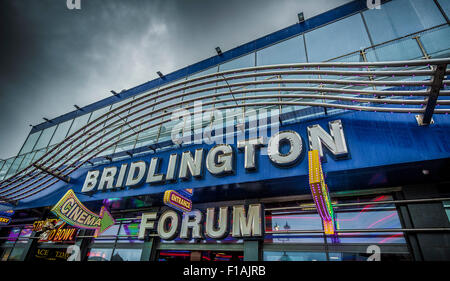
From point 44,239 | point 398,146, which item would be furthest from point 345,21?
point 44,239

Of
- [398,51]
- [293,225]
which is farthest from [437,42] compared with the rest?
[293,225]

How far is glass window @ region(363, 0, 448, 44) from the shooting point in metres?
8.49

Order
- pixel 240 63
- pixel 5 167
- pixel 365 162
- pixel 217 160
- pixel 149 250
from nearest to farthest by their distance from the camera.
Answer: pixel 365 162, pixel 217 160, pixel 149 250, pixel 240 63, pixel 5 167

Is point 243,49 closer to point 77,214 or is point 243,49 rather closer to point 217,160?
point 217,160

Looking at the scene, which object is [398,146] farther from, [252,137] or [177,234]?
[177,234]

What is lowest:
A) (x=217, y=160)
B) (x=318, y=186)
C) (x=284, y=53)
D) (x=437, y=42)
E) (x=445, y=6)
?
(x=318, y=186)

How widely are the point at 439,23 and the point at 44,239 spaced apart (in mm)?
21357

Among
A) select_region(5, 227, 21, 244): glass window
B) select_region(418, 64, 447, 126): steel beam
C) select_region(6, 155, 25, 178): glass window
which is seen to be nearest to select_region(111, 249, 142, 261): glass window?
select_region(5, 227, 21, 244): glass window

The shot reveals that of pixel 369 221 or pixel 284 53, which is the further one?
pixel 284 53

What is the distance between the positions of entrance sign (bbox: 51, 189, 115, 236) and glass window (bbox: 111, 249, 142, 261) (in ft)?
4.65

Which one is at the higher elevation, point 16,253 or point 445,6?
point 445,6

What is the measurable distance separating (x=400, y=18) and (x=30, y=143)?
27.3 meters

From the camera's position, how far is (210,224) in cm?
892

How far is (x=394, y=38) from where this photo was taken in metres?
8.90
